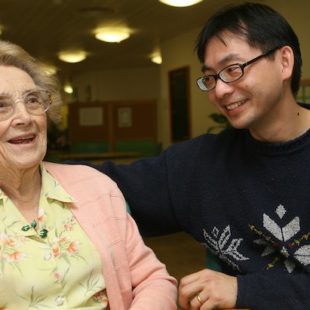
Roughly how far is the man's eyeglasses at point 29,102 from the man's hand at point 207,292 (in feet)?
2.25

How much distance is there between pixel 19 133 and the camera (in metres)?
1.40

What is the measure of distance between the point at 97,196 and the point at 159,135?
8.40 metres

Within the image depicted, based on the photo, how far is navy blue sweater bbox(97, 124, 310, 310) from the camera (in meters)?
1.36

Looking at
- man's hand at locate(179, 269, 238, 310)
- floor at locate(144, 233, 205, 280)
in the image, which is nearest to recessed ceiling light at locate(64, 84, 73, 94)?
floor at locate(144, 233, 205, 280)

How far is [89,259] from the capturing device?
4.63ft

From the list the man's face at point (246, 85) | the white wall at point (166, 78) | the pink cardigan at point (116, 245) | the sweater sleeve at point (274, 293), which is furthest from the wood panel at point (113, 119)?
the sweater sleeve at point (274, 293)

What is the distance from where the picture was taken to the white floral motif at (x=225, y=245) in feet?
5.04

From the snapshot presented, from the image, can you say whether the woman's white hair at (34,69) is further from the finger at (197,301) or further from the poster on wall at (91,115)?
the poster on wall at (91,115)

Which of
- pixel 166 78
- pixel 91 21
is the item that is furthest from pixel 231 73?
pixel 166 78

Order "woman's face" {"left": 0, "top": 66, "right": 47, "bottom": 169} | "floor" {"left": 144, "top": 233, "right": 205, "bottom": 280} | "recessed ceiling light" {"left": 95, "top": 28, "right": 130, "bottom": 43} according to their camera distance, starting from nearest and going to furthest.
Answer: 1. "woman's face" {"left": 0, "top": 66, "right": 47, "bottom": 169}
2. "floor" {"left": 144, "top": 233, "right": 205, "bottom": 280}
3. "recessed ceiling light" {"left": 95, "top": 28, "right": 130, "bottom": 43}

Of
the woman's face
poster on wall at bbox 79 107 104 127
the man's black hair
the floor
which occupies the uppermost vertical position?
poster on wall at bbox 79 107 104 127

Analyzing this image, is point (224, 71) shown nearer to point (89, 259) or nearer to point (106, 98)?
point (89, 259)

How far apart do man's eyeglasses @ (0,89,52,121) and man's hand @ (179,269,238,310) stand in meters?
0.69

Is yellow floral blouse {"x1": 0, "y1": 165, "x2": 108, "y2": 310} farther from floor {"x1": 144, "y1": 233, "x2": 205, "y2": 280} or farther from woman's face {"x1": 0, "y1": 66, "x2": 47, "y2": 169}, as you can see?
floor {"x1": 144, "y1": 233, "x2": 205, "y2": 280}
